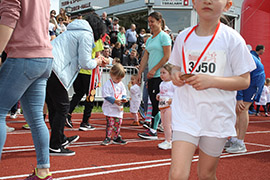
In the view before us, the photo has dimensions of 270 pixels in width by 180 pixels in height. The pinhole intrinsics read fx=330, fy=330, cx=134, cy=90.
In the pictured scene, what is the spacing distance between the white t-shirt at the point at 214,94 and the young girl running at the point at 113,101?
3129 millimetres

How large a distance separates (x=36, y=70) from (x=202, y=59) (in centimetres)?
147

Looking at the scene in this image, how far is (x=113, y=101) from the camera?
216 inches

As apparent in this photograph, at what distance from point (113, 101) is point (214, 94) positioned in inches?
127

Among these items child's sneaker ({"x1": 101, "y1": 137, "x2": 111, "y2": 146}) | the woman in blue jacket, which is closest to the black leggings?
child's sneaker ({"x1": 101, "y1": 137, "x2": 111, "y2": 146})

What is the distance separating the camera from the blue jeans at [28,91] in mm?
2838

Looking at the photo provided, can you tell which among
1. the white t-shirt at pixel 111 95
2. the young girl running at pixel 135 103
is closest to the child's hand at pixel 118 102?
the white t-shirt at pixel 111 95

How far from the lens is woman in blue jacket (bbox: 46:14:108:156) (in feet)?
14.4

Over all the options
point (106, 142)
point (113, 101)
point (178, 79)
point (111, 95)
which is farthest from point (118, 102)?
point (178, 79)

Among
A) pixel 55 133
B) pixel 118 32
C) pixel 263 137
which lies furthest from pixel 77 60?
pixel 118 32

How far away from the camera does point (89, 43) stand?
455cm

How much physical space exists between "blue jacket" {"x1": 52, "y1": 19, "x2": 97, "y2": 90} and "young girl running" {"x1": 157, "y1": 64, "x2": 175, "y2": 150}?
143cm

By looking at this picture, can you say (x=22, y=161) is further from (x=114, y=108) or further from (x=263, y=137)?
(x=263, y=137)

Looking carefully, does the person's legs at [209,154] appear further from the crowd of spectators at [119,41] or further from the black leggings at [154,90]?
the crowd of spectators at [119,41]

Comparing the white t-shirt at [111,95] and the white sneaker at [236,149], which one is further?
the white t-shirt at [111,95]
